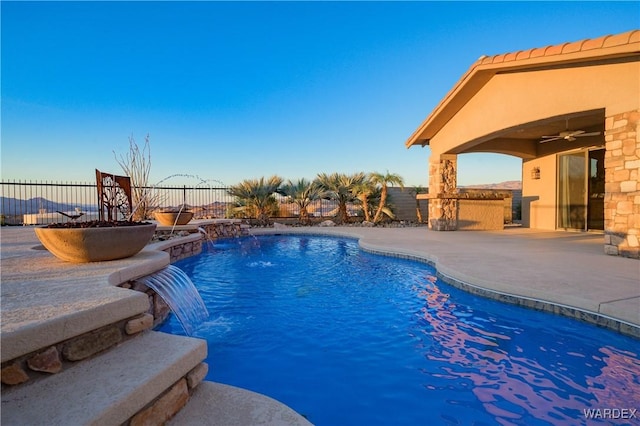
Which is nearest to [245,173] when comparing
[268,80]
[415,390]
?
[268,80]

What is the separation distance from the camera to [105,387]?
1.47 metres

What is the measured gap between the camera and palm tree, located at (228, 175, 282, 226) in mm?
15094

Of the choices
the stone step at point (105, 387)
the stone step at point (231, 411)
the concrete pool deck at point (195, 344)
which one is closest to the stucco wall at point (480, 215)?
the concrete pool deck at point (195, 344)

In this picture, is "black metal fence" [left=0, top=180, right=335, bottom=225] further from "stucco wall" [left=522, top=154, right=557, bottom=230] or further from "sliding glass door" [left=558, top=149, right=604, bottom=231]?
"sliding glass door" [left=558, top=149, right=604, bottom=231]

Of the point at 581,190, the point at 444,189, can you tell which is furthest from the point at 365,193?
the point at 581,190

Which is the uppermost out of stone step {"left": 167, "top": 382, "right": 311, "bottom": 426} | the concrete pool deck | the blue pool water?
the concrete pool deck

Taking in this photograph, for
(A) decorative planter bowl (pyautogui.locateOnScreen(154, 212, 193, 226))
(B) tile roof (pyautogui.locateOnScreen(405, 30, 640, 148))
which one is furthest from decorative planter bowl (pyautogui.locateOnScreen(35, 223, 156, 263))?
(B) tile roof (pyautogui.locateOnScreen(405, 30, 640, 148))

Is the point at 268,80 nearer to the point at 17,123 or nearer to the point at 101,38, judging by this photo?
the point at 101,38

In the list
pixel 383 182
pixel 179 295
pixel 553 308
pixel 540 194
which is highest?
pixel 383 182

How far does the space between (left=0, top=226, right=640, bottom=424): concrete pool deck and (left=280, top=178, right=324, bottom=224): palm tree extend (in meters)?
8.70

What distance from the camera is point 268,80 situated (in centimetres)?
1408

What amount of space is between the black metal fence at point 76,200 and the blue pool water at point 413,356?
737 centimetres

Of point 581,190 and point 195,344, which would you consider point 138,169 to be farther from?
point 581,190

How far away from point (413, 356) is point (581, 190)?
37.6 feet
